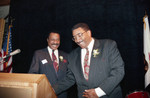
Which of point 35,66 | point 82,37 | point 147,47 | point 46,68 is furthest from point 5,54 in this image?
point 147,47

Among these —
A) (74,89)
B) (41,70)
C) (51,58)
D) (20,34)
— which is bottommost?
(74,89)

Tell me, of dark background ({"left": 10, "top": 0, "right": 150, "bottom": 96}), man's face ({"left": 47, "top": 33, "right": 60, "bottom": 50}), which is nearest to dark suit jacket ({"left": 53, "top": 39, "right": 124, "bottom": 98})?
man's face ({"left": 47, "top": 33, "right": 60, "bottom": 50})

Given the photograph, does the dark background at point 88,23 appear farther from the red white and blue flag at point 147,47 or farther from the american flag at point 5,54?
the american flag at point 5,54

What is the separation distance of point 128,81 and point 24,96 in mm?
2734

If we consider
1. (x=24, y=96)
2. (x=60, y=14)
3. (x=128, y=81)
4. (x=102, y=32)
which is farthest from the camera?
(x=60, y=14)

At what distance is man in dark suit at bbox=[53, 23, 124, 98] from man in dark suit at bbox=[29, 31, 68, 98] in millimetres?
581

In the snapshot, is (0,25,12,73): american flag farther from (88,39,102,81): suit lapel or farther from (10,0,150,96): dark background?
(88,39,102,81): suit lapel

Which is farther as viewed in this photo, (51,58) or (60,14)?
(60,14)

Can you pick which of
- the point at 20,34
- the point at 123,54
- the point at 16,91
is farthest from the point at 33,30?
the point at 16,91

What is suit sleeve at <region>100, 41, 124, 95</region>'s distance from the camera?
1.29m

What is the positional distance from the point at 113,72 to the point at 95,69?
0.23m

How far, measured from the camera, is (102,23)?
3.00 meters

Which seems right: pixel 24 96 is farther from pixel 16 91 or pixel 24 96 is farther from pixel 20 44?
pixel 20 44

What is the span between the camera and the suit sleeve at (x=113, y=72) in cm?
129
